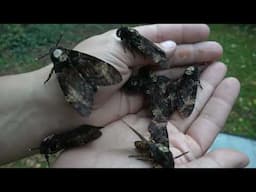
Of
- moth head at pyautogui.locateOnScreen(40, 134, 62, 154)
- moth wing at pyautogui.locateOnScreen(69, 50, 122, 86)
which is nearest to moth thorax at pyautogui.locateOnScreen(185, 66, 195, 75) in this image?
moth wing at pyautogui.locateOnScreen(69, 50, 122, 86)

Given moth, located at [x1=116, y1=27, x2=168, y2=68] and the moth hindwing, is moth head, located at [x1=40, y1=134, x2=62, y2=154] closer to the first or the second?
the moth hindwing

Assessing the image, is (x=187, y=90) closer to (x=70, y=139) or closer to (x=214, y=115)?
(x=214, y=115)

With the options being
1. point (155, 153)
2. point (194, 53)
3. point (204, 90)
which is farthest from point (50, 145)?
point (194, 53)

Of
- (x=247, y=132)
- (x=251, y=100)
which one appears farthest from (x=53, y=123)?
(x=251, y=100)

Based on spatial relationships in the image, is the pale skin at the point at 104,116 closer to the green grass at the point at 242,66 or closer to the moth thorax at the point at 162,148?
the moth thorax at the point at 162,148

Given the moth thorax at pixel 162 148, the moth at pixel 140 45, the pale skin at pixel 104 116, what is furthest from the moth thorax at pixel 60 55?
the moth thorax at pixel 162 148

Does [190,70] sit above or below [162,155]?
above
